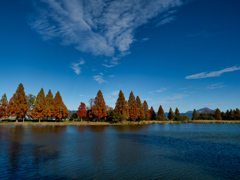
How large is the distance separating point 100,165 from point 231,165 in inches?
448

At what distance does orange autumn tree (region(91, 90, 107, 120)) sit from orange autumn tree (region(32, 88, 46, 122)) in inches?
878

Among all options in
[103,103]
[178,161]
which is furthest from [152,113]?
[178,161]

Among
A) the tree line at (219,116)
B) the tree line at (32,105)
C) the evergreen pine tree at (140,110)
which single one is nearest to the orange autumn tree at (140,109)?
the evergreen pine tree at (140,110)

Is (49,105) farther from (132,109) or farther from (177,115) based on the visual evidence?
(177,115)

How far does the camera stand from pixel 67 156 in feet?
52.5

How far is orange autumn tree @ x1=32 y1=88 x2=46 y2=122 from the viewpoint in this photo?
68.9 m

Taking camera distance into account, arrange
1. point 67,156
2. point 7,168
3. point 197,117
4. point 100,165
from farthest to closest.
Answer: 1. point 197,117
2. point 67,156
3. point 100,165
4. point 7,168

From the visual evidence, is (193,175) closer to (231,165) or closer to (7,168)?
(231,165)

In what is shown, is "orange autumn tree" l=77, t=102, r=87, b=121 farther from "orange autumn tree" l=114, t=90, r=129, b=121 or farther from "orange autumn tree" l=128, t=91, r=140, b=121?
"orange autumn tree" l=128, t=91, r=140, b=121

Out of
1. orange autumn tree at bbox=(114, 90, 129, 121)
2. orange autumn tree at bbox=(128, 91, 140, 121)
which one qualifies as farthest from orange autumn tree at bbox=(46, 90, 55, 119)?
orange autumn tree at bbox=(128, 91, 140, 121)

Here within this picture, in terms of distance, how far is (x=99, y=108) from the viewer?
7650 cm

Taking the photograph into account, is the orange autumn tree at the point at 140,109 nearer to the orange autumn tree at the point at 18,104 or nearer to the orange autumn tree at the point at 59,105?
the orange autumn tree at the point at 59,105

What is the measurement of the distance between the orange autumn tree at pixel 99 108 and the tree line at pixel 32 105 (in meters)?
15.2

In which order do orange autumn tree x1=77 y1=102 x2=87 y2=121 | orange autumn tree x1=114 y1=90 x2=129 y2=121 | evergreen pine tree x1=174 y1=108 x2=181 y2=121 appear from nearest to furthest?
orange autumn tree x1=114 y1=90 x2=129 y2=121
orange autumn tree x1=77 y1=102 x2=87 y2=121
evergreen pine tree x1=174 y1=108 x2=181 y2=121
